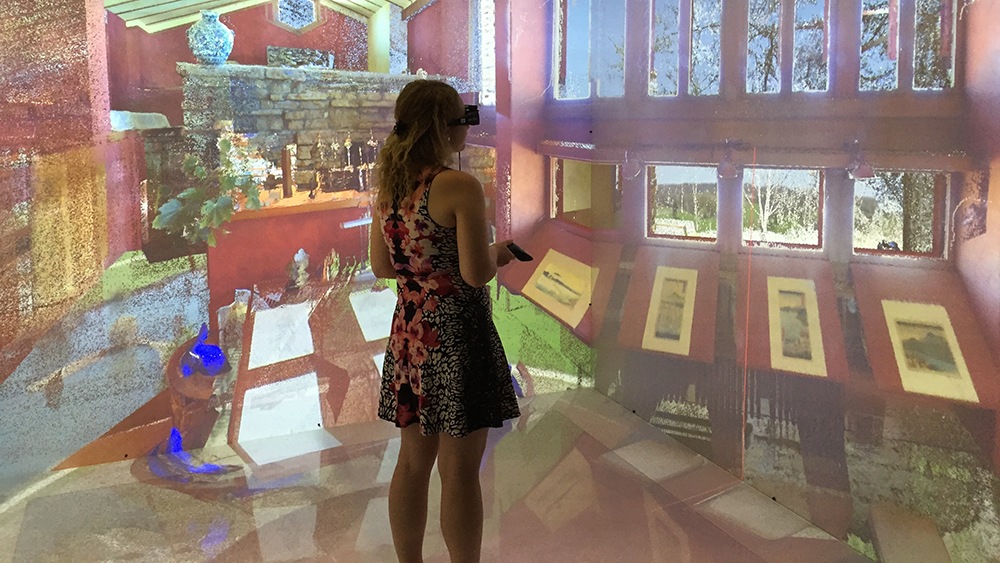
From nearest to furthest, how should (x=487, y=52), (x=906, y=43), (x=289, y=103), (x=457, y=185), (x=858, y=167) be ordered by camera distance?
(x=457, y=185) → (x=906, y=43) → (x=858, y=167) → (x=289, y=103) → (x=487, y=52)

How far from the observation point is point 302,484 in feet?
9.20

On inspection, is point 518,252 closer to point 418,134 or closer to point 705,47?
point 418,134

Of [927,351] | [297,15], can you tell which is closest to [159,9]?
[297,15]

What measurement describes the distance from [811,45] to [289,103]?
215 cm

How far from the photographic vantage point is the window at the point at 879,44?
1955 millimetres

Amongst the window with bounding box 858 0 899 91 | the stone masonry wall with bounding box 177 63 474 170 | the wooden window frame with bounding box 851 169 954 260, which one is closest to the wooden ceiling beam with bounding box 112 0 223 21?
the stone masonry wall with bounding box 177 63 474 170

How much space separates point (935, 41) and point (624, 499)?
174 cm

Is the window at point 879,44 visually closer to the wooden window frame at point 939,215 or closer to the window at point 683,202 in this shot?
the wooden window frame at point 939,215

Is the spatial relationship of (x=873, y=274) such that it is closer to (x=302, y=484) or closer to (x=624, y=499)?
(x=624, y=499)

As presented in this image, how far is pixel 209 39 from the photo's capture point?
3.05 meters

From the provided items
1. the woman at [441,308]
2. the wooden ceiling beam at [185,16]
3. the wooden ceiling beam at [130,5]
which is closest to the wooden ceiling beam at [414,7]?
the wooden ceiling beam at [185,16]

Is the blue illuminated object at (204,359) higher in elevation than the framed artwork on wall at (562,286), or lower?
lower

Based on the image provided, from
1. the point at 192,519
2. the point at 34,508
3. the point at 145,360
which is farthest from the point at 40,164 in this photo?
the point at 192,519

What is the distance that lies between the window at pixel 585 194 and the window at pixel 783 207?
983 mm
